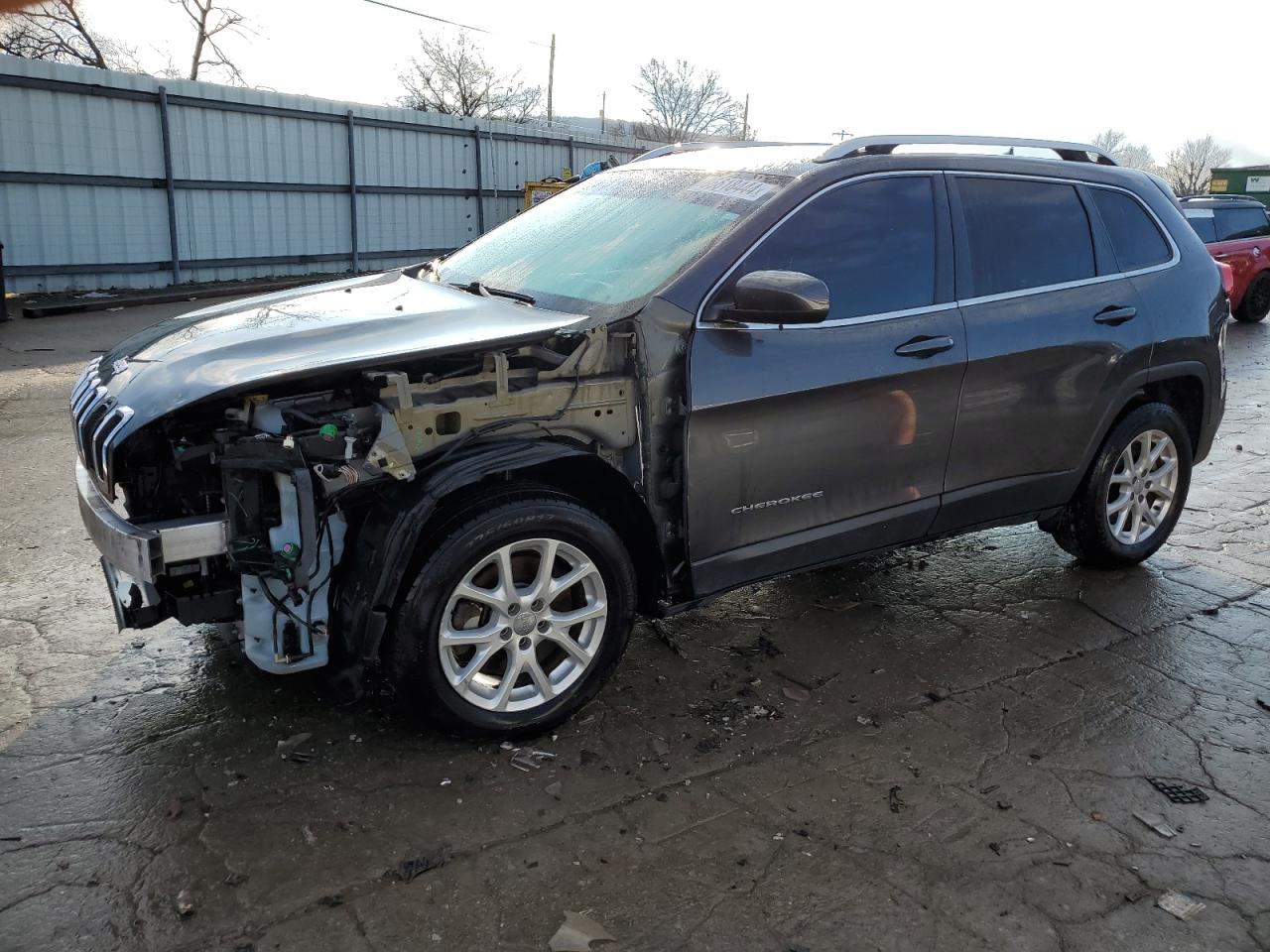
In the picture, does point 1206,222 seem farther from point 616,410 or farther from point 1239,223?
point 616,410

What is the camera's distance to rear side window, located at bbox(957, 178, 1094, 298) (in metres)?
4.11

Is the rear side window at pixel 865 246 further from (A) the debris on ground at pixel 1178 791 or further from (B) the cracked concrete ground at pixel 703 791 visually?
(A) the debris on ground at pixel 1178 791

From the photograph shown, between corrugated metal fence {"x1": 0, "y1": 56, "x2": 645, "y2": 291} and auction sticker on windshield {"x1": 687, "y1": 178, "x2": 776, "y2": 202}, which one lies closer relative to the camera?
auction sticker on windshield {"x1": 687, "y1": 178, "x2": 776, "y2": 202}

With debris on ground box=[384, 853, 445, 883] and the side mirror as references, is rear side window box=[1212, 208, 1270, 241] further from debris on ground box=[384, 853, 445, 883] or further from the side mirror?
debris on ground box=[384, 853, 445, 883]

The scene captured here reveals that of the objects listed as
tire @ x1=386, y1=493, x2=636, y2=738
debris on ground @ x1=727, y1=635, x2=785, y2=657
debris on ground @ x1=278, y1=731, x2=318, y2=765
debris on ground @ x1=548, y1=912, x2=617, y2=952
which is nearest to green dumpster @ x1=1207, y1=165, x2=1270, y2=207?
debris on ground @ x1=727, y1=635, x2=785, y2=657

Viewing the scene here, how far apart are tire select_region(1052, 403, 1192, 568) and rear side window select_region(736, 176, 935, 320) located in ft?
4.89

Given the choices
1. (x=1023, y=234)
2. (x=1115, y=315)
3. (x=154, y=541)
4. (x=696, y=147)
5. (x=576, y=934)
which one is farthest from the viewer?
(x=696, y=147)

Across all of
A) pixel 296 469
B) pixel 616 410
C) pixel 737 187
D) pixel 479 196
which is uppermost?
pixel 479 196

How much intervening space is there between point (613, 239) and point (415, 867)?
2375mm

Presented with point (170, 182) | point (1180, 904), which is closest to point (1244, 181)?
point (170, 182)

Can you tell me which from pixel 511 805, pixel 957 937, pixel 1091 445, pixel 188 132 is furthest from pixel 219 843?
pixel 188 132

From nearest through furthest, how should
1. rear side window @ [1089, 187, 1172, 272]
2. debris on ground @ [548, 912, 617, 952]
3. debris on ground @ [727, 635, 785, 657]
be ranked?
debris on ground @ [548, 912, 617, 952] < debris on ground @ [727, 635, 785, 657] < rear side window @ [1089, 187, 1172, 272]

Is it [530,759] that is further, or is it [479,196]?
[479,196]

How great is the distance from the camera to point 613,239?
3.93m
